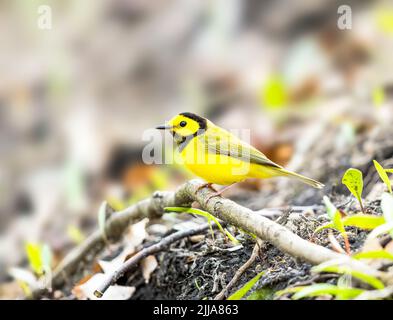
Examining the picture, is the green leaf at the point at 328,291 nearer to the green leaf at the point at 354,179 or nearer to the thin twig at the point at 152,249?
the green leaf at the point at 354,179

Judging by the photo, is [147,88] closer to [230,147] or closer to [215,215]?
[230,147]

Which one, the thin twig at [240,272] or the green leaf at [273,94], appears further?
the green leaf at [273,94]

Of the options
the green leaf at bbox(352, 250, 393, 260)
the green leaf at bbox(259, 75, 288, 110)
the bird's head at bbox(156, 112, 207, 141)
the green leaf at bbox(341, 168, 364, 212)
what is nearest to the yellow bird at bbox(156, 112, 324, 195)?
the bird's head at bbox(156, 112, 207, 141)

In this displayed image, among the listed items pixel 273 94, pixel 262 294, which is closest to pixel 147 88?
pixel 273 94

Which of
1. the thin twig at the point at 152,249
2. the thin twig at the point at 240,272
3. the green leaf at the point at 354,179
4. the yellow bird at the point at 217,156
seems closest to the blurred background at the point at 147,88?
the yellow bird at the point at 217,156

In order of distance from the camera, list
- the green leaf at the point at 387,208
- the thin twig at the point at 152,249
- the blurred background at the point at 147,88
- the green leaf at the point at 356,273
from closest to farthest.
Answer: the green leaf at the point at 356,273 → the green leaf at the point at 387,208 → the thin twig at the point at 152,249 → the blurred background at the point at 147,88

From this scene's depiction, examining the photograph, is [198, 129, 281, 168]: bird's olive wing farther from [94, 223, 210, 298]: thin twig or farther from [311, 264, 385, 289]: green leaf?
[311, 264, 385, 289]: green leaf
